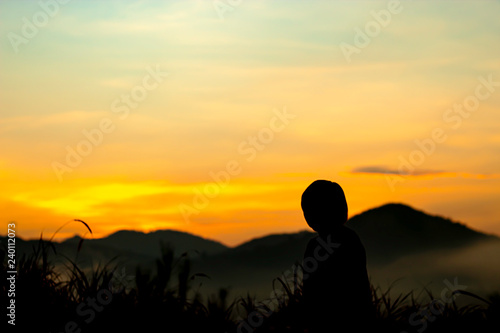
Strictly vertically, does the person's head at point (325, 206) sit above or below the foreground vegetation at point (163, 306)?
above

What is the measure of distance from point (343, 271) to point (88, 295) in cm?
250

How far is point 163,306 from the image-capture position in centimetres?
630

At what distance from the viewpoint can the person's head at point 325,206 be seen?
6.13 metres

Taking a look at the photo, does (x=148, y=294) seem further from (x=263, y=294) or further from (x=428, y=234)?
(x=428, y=234)

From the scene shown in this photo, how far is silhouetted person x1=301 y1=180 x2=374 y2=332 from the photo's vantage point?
598 cm

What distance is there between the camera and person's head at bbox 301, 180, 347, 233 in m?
6.13

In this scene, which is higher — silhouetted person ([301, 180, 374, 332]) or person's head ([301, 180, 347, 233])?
person's head ([301, 180, 347, 233])

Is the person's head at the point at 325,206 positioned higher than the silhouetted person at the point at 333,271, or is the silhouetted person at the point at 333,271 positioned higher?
the person's head at the point at 325,206

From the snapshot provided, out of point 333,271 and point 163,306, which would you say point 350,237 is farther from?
point 163,306

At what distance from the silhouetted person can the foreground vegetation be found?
290mm

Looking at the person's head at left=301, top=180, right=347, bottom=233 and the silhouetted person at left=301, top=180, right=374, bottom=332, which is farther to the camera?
the person's head at left=301, top=180, right=347, bottom=233

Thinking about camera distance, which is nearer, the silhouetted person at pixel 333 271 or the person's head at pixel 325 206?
the silhouetted person at pixel 333 271

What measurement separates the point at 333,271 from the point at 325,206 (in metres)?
0.60

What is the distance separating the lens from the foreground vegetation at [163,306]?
613cm
